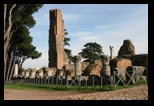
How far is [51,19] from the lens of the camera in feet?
141

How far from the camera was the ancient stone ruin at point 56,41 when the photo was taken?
40812 mm

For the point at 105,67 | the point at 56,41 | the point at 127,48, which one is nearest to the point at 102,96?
the point at 105,67

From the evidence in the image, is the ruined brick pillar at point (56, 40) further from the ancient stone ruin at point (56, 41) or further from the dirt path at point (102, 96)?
the dirt path at point (102, 96)

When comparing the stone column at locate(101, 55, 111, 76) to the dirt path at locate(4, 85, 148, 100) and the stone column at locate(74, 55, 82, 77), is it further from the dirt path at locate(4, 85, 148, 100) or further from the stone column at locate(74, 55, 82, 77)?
the dirt path at locate(4, 85, 148, 100)

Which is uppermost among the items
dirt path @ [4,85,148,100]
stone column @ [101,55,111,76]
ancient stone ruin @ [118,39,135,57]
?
ancient stone ruin @ [118,39,135,57]

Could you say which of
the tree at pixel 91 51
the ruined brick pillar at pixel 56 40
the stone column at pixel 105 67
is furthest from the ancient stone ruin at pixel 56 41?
the stone column at pixel 105 67

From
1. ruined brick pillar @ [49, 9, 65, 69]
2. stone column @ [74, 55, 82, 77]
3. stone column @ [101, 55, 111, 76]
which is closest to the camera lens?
stone column @ [101, 55, 111, 76]

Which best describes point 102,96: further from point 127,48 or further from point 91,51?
point 91,51

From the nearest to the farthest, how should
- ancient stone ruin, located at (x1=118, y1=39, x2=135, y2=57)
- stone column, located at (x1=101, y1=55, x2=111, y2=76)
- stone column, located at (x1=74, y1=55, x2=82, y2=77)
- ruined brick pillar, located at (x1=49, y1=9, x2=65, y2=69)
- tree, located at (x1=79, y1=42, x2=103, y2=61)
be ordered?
1. stone column, located at (x1=101, y1=55, x2=111, y2=76)
2. stone column, located at (x1=74, y1=55, x2=82, y2=77)
3. ancient stone ruin, located at (x1=118, y1=39, x2=135, y2=57)
4. ruined brick pillar, located at (x1=49, y1=9, x2=65, y2=69)
5. tree, located at (x1=79, y1=42, x2=103, y2=61)

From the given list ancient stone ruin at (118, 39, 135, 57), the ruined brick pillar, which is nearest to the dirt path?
ancient stone ruin at (118, 39, 135, 57)

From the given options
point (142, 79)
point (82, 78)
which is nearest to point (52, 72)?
point (82, 78)

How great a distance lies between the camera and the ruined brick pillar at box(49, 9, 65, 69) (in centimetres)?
4081

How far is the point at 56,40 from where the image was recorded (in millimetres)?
41688
